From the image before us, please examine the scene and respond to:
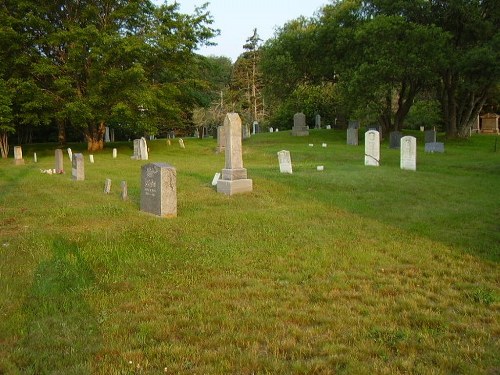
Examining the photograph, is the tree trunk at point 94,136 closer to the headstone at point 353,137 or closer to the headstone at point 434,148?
the headstone at point 353,137

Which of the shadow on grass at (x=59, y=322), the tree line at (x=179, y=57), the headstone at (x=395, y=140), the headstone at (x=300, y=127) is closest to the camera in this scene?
the shadow on grass at (x=59, y=322)

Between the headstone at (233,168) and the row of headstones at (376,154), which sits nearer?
the headstone at (233,168)

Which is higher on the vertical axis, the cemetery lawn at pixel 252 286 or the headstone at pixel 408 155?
the headstone at pixel 408 155

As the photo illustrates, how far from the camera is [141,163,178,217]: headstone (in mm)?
9406

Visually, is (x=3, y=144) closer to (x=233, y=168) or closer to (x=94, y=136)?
(x=94, y=136)

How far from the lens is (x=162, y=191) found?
9375 millimetres

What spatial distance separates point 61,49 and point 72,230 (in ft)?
90.9

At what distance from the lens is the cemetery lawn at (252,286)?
3727 millimetres

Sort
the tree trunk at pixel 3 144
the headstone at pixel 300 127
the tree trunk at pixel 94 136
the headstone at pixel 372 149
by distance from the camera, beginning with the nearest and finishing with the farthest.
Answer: the headstone at pixel 372 149 → the tree trunk at pixel 3 144 → the tree trunk at pixel 94 136 → the headstone at pixel 300 127

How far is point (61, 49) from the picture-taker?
31938 millimetres

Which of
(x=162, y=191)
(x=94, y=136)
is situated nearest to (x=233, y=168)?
(x=162, y=191)

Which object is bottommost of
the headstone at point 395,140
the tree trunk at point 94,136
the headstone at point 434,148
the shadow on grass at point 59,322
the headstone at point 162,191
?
the shadow on grass at point 59,322

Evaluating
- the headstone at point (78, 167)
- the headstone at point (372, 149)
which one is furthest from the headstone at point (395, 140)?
the headstone at point (78, 167)

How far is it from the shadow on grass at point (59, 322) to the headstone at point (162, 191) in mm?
3087
